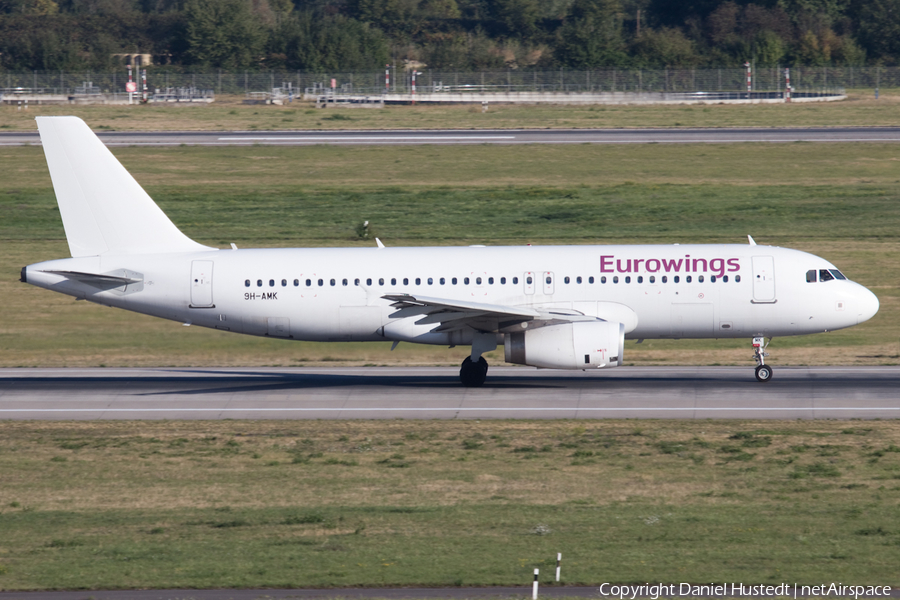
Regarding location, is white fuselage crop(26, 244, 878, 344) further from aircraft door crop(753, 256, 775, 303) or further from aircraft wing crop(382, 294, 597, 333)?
aircraft wing crop(382, 294, 597, 333)

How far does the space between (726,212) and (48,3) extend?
5132 inches

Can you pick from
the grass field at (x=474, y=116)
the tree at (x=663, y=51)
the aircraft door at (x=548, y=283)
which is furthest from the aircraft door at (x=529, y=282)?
the tree at (x=663, y=51)

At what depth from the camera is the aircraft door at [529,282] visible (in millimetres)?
33938

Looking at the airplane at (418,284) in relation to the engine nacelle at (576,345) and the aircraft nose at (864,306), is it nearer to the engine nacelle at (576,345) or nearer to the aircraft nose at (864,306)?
the aircraft nose at (864,306)

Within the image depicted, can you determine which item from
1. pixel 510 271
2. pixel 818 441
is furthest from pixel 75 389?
pixel 818 441

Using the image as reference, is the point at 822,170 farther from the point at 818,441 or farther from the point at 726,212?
the point at 818,441

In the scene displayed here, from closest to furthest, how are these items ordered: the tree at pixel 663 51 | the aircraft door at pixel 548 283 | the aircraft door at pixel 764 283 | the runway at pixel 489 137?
the aircraft door at pixel 764 283
the aircraft door at pixel 548 283
the runway at pixel 489 137
the tree at pixel 663 51

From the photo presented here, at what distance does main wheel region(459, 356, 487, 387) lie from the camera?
114 ft

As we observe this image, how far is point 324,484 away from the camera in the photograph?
77.8ft

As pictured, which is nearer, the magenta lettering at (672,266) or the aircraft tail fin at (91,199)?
the magenta lettering at (672,266)

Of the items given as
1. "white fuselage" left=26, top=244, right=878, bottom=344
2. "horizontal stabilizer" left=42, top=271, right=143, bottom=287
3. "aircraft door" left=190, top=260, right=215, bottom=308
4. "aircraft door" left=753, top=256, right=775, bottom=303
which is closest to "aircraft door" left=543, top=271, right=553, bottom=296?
"white fuselage" left=26, top=244, right=878, bottom=344

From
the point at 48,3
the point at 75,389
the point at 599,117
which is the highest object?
the point at 48,3

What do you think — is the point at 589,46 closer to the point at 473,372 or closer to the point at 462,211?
the point at 462,211

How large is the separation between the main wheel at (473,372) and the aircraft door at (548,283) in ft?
9.90
